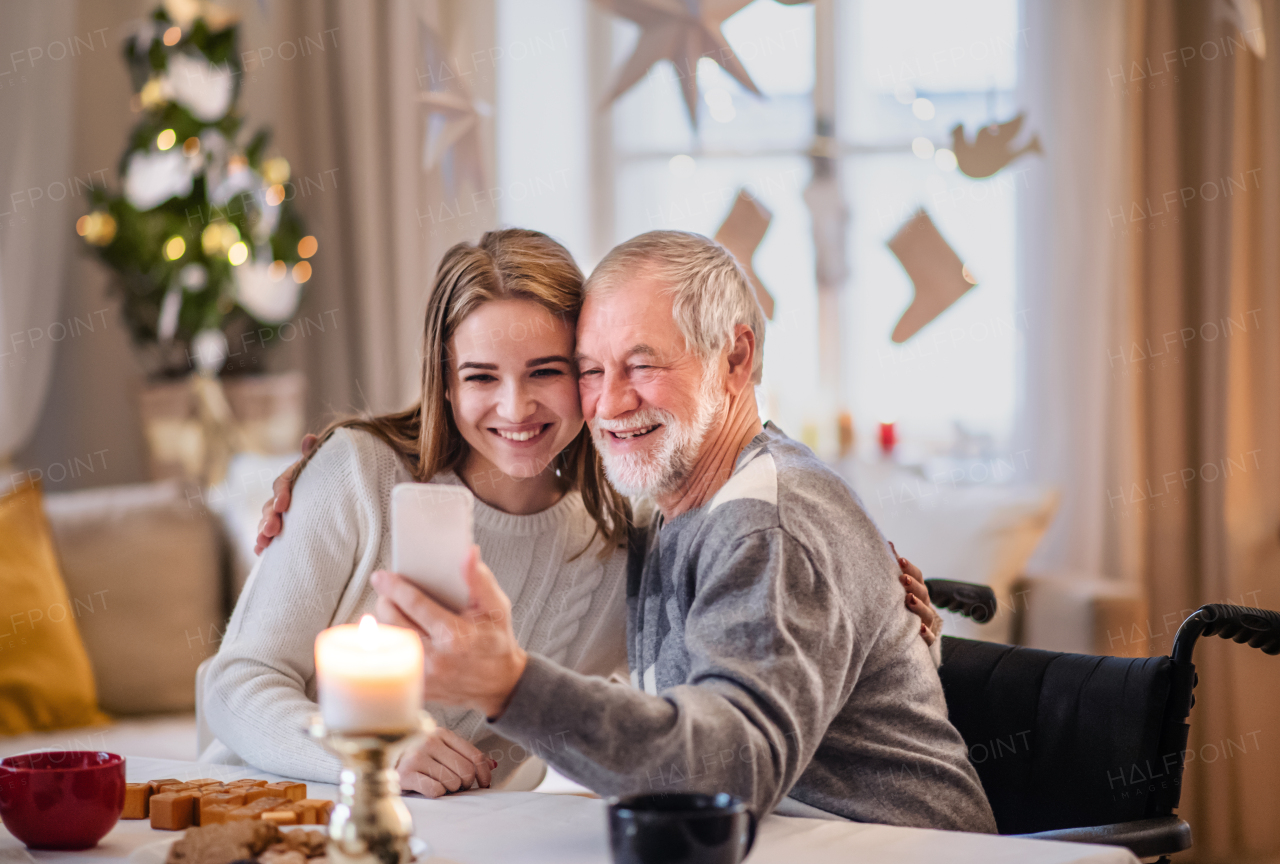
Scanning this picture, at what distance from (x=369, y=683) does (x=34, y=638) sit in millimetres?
2222

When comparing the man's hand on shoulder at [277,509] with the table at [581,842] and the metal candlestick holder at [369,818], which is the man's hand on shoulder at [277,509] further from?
the metal candlestick holder at [369,818]

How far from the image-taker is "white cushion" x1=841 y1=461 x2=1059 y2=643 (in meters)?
3.00

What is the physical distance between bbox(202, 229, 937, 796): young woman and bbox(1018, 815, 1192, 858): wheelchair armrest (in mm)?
292

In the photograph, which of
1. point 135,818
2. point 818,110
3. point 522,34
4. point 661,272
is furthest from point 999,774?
point 522,34

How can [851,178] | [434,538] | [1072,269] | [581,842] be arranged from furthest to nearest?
1. [851,178]
2. [1072,269]
3. [581,842]
4. [434,538]

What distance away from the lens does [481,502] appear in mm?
1653

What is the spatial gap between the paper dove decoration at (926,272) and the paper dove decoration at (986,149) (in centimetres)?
29

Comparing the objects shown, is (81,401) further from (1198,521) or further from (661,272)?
(1198,521)

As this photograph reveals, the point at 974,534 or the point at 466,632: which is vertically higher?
the point at 466,632

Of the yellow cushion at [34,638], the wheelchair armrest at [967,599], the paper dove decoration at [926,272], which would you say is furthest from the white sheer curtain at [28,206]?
the wheelchair armrest at [967,599]

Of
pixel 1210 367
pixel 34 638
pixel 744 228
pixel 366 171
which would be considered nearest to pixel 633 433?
pixel 744 228

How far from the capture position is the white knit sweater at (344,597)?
141 centimetres

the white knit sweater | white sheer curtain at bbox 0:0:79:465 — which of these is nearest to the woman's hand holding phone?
the white knit sweater

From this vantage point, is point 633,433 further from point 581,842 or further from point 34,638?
point 34,638
